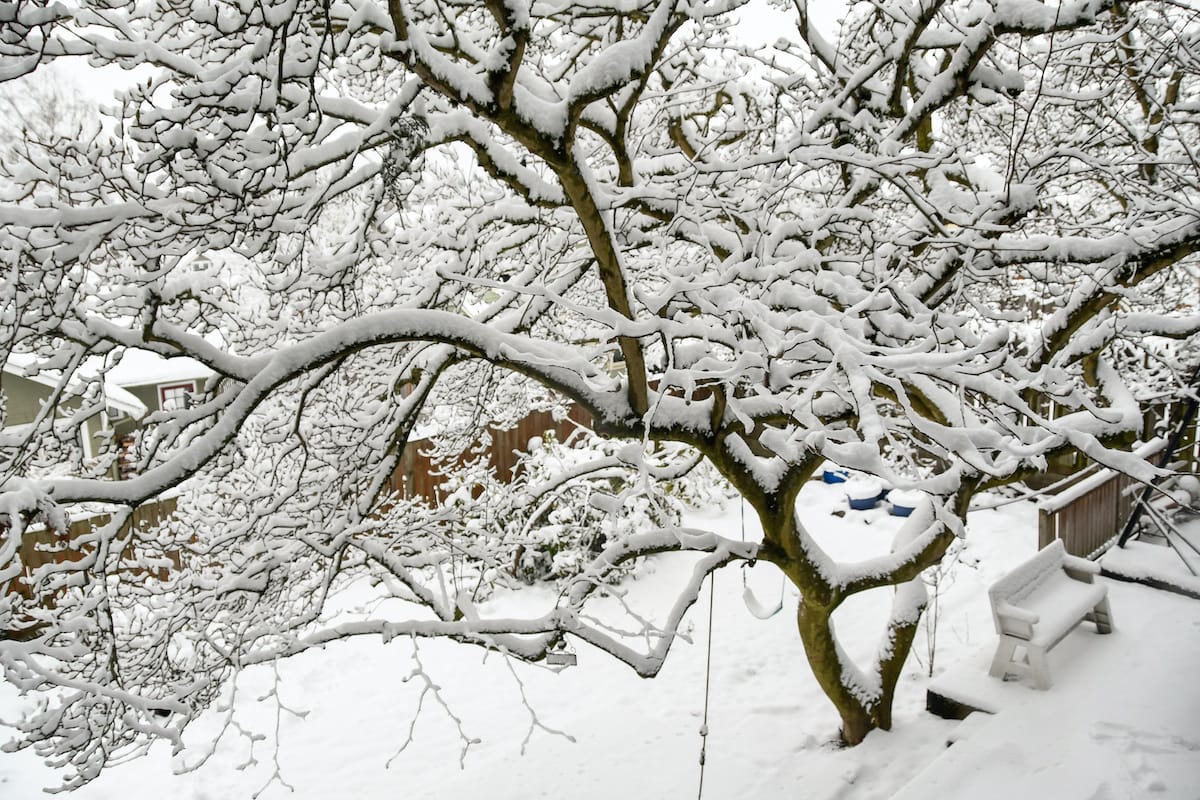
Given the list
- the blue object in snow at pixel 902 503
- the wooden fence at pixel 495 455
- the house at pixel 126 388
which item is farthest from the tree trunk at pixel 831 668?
the house at pixel 126 388

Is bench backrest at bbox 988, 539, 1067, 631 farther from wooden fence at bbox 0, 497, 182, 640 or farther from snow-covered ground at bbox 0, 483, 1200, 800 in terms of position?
wooden fence at bbox 0, 497, 182, 640

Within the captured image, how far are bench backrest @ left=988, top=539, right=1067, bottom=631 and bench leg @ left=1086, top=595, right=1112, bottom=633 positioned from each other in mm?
370

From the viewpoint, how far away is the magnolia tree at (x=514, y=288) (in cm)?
255

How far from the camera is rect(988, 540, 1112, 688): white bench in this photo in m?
4.56

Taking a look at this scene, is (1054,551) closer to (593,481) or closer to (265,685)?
(593,481)

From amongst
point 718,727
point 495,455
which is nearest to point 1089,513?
point 718,727

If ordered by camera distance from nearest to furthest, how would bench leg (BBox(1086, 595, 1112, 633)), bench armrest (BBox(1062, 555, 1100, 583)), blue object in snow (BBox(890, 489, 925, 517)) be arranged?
bench leg (BBox(1086, 595, 1112, 633)) → bench armrest (BBox(1062, 555, 1100, 583)) → blue object in snow (BBox(890, 489, 925, 517))

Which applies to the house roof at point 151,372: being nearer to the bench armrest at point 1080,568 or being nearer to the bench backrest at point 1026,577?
the bench backrest at point 1026,577

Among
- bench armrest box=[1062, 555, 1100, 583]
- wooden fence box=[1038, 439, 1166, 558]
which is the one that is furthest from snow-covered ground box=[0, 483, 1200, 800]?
wooden fence box=[1038, 439, 1166, 558]

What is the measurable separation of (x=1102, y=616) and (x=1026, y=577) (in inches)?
26.1

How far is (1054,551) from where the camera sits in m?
5.54

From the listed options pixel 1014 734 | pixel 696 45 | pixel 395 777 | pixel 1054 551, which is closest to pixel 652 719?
pixel 395 777

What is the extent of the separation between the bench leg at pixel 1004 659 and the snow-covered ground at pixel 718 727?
0.44 feet

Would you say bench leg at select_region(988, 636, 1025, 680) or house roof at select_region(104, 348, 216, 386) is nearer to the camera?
bench leg at select_region(988, 636, 1025, 680)
